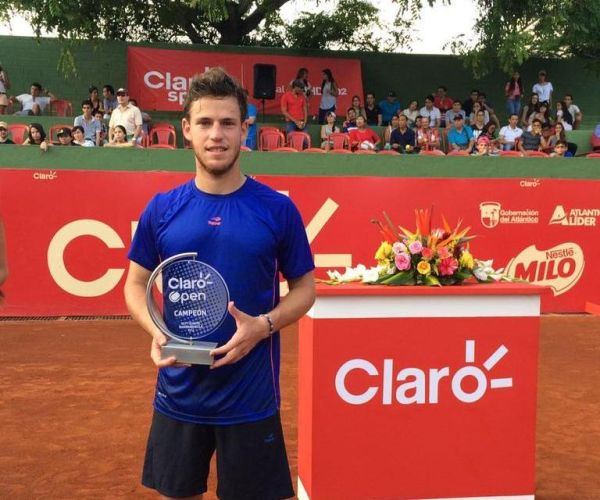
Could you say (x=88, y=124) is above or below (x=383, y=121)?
below

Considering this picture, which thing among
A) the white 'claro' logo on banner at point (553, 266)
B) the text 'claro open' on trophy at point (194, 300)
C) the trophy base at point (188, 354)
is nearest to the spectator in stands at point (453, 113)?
the white 'claro' logo on banner at point (553, 266)

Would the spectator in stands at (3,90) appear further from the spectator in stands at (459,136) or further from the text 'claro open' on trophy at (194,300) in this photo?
the text 'claro open' on trophy at (194,300)

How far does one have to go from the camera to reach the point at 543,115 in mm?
17859

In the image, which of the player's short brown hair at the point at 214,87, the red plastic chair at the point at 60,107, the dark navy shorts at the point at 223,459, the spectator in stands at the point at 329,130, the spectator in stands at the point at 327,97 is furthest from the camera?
the spectator in stands at the point at 327,97

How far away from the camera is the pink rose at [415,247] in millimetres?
4465

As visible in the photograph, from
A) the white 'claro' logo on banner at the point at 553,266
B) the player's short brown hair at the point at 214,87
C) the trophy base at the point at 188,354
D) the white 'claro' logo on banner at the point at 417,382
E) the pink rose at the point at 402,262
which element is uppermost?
the player's short brown hair at the point at 214,87

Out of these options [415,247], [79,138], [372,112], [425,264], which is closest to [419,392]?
[425,264]

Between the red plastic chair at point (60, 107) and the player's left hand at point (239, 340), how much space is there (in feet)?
54.7

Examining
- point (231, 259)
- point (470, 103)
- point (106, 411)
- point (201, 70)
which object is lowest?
point (106, 411)

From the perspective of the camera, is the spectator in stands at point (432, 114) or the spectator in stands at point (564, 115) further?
the spectator in stands at point (564, 115)

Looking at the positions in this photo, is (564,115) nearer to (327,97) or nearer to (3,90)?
(327,97)

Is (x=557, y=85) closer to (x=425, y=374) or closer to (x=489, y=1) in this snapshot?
(x=489, y=1)

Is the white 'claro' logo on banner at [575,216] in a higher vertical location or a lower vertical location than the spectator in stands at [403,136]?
lower

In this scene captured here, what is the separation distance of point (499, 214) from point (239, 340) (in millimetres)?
9751
